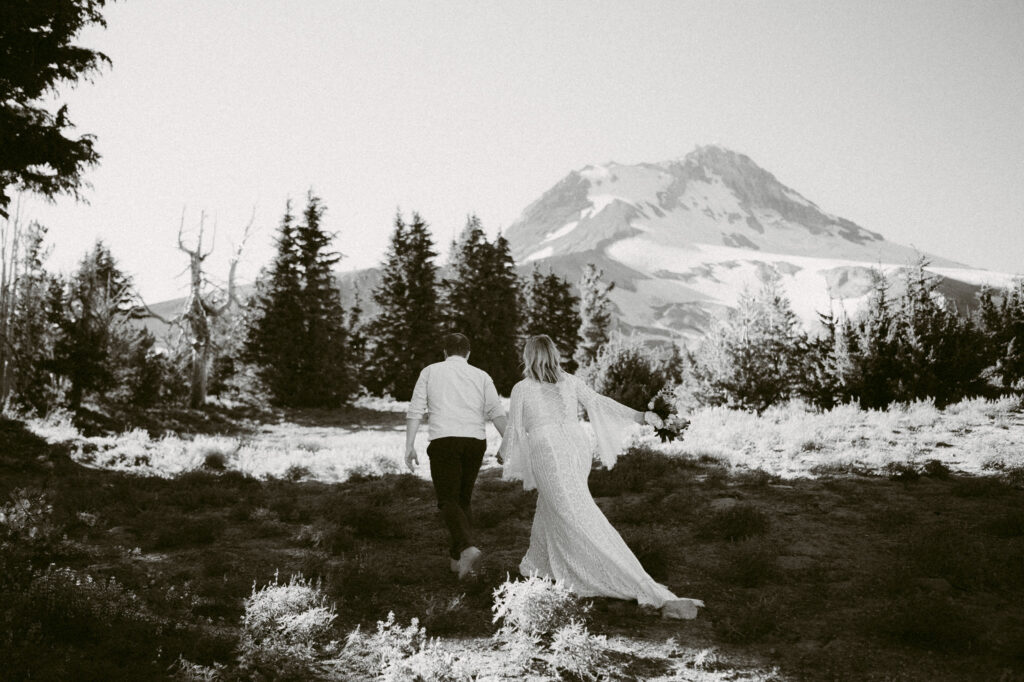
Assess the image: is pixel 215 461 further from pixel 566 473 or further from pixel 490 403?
pixel 566 473

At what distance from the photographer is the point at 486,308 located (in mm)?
47312

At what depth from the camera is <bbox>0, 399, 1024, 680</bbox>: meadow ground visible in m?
4.45

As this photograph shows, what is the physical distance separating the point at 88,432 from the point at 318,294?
19748 mm

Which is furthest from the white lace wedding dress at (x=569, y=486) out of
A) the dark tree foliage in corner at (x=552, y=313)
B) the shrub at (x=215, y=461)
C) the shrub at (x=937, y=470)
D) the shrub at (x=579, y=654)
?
the dark tree foliage in corner at (x=552, y=313)

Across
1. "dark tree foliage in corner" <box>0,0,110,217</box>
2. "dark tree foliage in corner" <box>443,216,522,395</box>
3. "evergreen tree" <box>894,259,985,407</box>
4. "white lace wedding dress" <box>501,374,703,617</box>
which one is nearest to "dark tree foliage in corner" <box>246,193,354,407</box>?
"dark tree foliage in corner" <box>443,216,522,395</box>

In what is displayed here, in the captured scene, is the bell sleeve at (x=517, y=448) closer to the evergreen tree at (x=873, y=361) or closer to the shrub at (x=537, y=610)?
the shrub at (x=537, y=610)

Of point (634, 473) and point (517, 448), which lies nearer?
point (517, 448)

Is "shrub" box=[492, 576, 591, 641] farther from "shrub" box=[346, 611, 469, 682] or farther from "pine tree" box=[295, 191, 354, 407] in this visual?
"pine tree" box=[295, 191, 354, 407]

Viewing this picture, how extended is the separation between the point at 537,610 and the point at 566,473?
4.43ft

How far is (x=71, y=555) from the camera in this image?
6902mm

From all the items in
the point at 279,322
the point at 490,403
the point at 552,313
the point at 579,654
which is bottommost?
the point at 579,654

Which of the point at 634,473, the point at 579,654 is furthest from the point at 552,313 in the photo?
the point at 579,654

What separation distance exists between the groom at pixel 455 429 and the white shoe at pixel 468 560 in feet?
0.04

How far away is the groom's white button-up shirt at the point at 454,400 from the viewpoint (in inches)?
260
